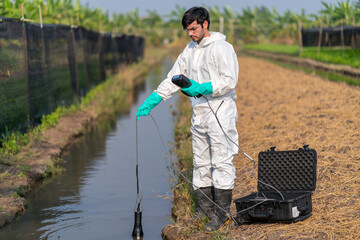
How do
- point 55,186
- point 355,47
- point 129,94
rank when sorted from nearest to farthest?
point 55,186
point 129,94
point 355,47

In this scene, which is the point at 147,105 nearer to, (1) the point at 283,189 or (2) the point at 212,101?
(2) the point at 212,101

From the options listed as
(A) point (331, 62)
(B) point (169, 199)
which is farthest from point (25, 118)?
(A) point (331, 62)

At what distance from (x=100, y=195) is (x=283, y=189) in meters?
2.61

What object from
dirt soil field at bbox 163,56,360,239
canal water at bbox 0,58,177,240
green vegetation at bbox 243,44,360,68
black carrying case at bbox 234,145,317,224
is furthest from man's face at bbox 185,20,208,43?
green vegetation at bbox 243,44,360,68

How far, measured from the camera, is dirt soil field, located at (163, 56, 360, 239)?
17.0 feet

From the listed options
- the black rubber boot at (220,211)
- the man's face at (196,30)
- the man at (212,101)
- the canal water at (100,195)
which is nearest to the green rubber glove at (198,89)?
the man at (212,101)

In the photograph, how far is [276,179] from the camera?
5699mm

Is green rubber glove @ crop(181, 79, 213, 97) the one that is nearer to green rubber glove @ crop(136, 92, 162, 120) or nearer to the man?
the man

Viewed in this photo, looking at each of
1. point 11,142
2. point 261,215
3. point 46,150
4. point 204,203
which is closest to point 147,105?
point 204,203

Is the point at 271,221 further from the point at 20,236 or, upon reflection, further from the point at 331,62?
the point at 331,62

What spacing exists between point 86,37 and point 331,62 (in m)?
13.8

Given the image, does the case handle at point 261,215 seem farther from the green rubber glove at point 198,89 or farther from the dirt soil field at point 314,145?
the green rubber glove at point 198,89

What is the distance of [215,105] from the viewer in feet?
17.8

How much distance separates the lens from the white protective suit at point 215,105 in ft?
17.4
